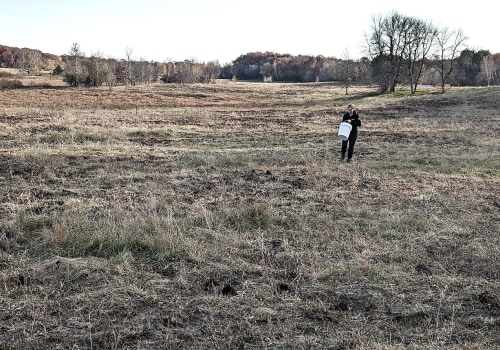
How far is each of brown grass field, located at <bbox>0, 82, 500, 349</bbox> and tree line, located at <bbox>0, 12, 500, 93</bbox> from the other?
46.9 metres

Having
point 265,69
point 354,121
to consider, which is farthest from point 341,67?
point 354,121

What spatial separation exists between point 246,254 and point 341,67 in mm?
101916

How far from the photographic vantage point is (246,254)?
5422 mm

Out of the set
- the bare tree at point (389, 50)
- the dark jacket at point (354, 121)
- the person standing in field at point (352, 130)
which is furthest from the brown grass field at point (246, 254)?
the bare tree at point (389, 50)

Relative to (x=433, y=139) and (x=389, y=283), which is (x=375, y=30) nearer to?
(x=433, y=139)

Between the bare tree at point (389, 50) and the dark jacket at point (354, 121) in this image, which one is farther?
the bare tree at point (389, 50)

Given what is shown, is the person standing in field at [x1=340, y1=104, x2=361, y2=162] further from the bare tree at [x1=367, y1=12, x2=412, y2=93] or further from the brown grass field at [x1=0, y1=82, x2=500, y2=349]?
the bare tree at [x1=367, y1=12, x2=412, y2=93]

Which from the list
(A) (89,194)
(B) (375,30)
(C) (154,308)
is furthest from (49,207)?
(B) (375,30)

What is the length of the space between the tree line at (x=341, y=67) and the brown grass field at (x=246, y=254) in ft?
154

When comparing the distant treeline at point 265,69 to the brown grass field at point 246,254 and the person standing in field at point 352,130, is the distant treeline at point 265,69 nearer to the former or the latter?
the person standing in field at point 352,130

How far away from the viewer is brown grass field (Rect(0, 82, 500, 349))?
371 centimetres

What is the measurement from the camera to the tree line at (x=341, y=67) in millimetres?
54938

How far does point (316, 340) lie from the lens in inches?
A: 140

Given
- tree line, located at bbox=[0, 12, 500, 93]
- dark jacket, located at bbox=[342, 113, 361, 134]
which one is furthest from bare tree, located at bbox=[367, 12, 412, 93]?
dark jacket, located at bbox=[342, 113, 361, 134]
